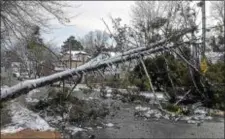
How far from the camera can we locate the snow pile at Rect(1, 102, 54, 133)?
15.4 m

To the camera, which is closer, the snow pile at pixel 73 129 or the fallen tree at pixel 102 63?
the fallen tree at pixel 102 63

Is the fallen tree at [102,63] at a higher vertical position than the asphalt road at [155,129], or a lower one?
higher

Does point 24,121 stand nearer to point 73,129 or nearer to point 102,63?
point 73,129

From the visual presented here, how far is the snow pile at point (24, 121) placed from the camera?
1538 cm

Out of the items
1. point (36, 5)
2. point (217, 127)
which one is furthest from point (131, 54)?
point (36, 5)

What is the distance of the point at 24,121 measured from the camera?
1648cm

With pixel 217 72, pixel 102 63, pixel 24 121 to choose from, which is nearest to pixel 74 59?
pixel 102 63

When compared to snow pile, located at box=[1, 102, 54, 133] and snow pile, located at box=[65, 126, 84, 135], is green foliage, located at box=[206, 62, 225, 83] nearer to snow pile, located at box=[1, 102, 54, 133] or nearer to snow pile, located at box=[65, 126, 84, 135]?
snow pile, located at box=[65, 126, 84, 135]

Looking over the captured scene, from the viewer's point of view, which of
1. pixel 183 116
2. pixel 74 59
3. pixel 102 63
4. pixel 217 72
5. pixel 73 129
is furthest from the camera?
pixel 217 72

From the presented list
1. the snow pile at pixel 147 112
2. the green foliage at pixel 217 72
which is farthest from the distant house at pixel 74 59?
the green foliage at pixel 217 72

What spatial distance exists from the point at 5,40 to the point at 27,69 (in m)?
16.1

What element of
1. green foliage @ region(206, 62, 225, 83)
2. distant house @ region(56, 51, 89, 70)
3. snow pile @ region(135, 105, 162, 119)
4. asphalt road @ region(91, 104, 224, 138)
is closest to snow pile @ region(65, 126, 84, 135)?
asphalt road @ region(91, 104, 224, 138)

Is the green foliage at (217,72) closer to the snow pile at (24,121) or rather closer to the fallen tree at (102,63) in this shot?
the snow pile at (24,121)

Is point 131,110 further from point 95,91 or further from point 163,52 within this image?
point 163,52
